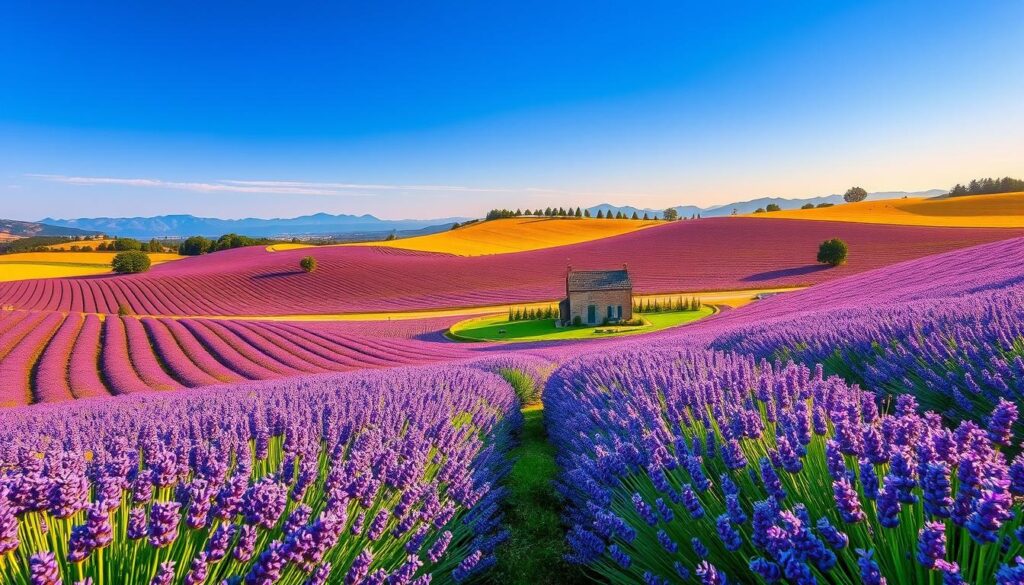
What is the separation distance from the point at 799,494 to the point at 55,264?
328ft

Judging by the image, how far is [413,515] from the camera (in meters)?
2.45

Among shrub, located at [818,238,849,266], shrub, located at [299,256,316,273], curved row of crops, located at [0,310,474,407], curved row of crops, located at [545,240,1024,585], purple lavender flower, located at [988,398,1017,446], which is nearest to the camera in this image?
curved row of crops, located at [545,240,1024,585]

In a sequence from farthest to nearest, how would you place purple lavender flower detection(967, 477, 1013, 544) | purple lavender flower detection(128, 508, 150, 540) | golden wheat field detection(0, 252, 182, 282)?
Answer: 1. golden wheat field detection(0, 252, 182, 282)
2. purple lavender flower detection(128, 508, 150, 540)
3. purple lavender flower detection(967, 477, 1013, 544)

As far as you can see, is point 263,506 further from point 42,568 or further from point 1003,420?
point 1003,420

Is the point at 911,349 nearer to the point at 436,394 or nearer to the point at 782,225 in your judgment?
the point at 436,394

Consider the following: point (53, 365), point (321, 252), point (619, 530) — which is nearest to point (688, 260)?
point (321, 252)

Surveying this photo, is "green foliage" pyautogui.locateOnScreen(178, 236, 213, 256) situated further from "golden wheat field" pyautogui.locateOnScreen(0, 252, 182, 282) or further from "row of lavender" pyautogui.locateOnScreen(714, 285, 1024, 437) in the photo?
"row of lavender" pyautogui.locateOnScreen(714, 285, 1024, 437)

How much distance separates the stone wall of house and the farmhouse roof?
0.27 meters

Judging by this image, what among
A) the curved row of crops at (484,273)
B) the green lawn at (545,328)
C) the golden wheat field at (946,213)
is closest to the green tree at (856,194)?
the golden wheat field at (946,213)

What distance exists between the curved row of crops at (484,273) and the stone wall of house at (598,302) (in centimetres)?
1126

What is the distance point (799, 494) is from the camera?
1.95 metres

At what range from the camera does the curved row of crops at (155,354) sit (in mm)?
13969

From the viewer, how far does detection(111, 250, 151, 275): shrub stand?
207ft

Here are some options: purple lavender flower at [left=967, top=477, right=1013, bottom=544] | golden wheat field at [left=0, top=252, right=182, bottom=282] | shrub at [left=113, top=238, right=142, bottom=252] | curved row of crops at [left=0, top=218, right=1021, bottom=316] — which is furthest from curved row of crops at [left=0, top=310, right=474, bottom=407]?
shrub at [left=113, top=238, right=142, bottom=252]
